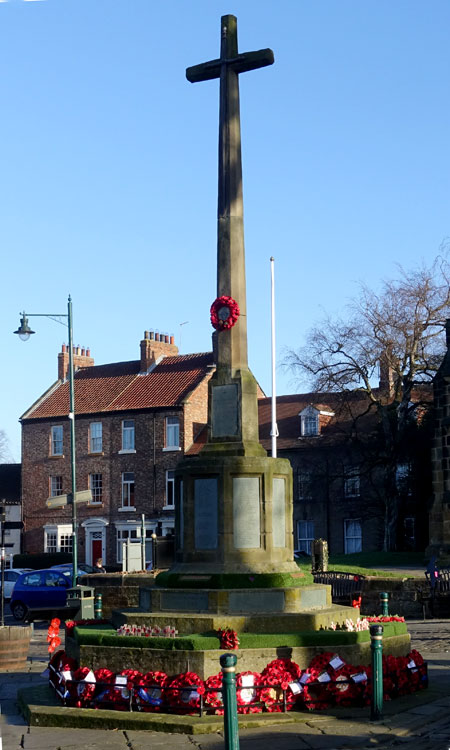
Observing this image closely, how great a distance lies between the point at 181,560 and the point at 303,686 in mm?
2954

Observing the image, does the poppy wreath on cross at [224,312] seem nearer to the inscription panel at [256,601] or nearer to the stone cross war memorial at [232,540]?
the stone cross war memorial at [232,540]

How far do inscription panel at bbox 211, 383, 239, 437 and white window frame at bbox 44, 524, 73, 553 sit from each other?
43.3 meters

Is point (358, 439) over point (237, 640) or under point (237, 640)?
over

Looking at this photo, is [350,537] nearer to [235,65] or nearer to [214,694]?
[235,65]

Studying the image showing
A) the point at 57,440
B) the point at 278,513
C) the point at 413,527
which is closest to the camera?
the point at 278,513

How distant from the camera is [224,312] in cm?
1480

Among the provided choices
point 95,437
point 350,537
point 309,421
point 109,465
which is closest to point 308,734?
point 350,537

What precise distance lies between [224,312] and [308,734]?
6.25 metres

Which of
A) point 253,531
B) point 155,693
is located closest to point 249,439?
point 253,531

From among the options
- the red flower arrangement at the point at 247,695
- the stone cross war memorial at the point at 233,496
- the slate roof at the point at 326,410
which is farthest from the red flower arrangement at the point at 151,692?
the slate roof at the point at 326,410

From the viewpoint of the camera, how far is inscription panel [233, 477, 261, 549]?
1394cm

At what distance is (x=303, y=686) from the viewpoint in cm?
1210

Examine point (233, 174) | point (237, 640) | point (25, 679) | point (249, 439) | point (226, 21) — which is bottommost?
point (25, 679)

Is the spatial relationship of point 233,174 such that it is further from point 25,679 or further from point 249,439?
point 25,679
